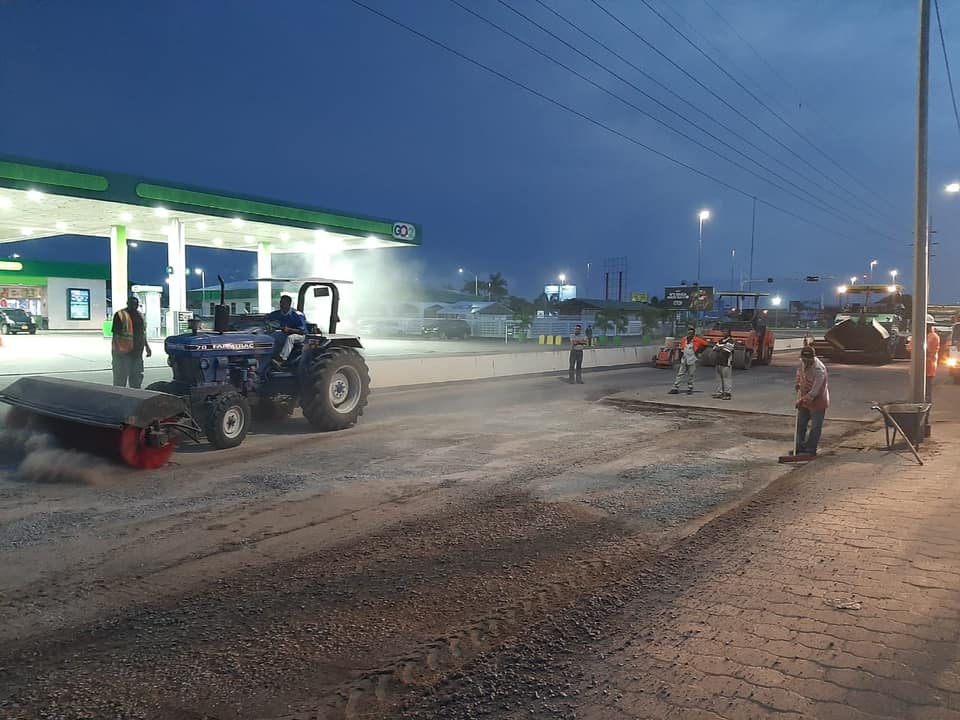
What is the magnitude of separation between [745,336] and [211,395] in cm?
1906

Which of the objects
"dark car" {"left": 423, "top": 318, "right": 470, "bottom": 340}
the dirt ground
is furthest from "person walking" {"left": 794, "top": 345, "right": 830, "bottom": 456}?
"dark car" {"left": 423, "top": 318, "right": 470, "bottom": 340}

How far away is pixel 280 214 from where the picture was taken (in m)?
29.1

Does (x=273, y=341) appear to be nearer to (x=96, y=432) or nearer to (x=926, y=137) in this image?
(x=96, y=432)

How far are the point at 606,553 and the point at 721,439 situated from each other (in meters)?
5.77

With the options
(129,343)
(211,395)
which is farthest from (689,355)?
(129,343)

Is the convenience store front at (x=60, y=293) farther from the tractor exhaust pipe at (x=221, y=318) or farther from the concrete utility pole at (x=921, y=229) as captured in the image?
the concrete utility pole at (x=921, y=229)

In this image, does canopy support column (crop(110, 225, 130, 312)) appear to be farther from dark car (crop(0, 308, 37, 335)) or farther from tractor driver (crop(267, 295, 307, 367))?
tractor driver (crop(267, 295, 307, 367))

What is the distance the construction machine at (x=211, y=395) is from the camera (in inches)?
301

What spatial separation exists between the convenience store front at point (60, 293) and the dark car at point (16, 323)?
8.80 metres

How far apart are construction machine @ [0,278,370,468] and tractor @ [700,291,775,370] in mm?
14715

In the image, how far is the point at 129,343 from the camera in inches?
446

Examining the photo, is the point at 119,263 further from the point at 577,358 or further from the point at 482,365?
the point at 577,358

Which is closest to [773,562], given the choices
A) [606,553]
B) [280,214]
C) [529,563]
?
[606,553]

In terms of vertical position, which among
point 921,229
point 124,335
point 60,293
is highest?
point 60,293
